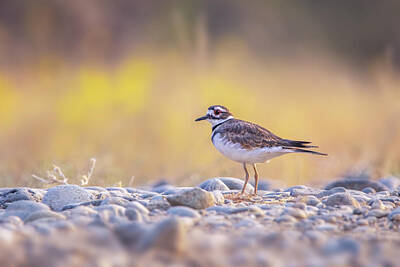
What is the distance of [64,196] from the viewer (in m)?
5.44

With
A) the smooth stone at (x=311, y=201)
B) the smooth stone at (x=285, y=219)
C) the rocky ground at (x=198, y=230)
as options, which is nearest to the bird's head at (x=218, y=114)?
the rocky ground at (x=198, y=230)

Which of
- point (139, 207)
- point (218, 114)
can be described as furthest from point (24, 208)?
point (218, 114)

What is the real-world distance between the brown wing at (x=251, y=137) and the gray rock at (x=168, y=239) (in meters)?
2.78

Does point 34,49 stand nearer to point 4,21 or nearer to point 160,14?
point 4,21

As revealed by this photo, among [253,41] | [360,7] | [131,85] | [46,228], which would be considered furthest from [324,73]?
[46,228]

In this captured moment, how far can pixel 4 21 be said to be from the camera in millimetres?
19625

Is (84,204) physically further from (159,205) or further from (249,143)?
(249,143)

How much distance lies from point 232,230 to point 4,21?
1749 centimetres

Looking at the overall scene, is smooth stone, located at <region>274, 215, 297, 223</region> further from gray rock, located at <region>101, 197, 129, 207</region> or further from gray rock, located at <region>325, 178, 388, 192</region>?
gray rock, located at <region>325, 178, 388, 192</region>

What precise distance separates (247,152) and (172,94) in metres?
5.92

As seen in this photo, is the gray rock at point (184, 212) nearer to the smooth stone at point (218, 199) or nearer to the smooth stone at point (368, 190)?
the smooth stone at point (218, 199)

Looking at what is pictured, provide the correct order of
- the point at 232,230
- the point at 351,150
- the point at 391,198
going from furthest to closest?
the point at 351,150, the point at 391,198, the point at 232,230

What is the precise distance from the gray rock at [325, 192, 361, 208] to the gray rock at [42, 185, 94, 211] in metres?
2.18

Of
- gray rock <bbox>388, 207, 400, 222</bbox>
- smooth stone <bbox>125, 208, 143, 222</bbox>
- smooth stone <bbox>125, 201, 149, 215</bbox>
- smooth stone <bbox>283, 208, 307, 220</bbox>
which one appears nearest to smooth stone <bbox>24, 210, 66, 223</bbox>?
smooth stone <bbox>125, 208, 143, 222</bbox>
